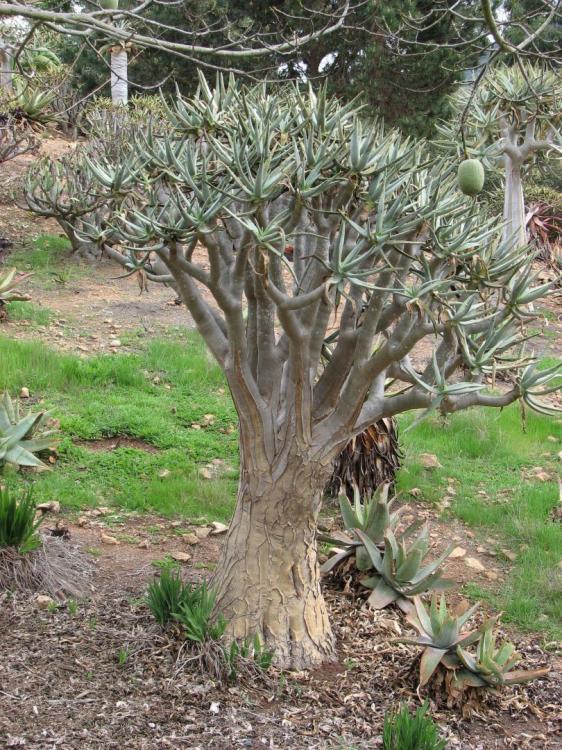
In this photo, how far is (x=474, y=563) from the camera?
17.8ft

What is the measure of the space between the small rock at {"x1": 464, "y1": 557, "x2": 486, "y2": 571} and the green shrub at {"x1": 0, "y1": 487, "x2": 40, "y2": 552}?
108 inches

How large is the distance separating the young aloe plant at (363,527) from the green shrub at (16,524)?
164cm

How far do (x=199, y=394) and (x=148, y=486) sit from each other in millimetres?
1916

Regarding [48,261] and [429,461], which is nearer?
[429,461]

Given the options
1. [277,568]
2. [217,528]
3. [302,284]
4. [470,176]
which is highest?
[470,176]

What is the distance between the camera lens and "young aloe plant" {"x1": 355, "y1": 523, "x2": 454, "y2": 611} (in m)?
4.51

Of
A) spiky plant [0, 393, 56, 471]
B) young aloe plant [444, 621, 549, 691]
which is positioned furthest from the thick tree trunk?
spiky plant [0, 393, 56, 471]

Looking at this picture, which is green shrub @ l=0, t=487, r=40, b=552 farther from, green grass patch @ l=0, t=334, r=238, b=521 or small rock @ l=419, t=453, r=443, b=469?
small rock @ l=419, t=453, r=443, b=469

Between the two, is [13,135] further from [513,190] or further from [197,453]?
[513,190]

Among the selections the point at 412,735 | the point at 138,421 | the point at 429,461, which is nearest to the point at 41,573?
the point at 412,735

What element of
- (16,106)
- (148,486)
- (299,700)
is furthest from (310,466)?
(16,106)

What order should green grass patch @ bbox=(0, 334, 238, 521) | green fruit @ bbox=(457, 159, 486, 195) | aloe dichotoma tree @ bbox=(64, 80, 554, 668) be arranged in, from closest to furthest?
green fruit @ bbox=(457, 159, 486, 195) → aloe dichotoma tree @ bbox=(64, 80, 554, 668) → green grass patch @ bbox=(0, 334, 238, 521)

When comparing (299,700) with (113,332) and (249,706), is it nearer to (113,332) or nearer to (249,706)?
(249,706)

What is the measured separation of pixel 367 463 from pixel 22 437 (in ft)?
8.08
